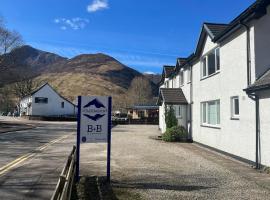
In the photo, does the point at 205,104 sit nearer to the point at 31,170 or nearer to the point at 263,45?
the point at 263,45

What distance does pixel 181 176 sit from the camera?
1180cm

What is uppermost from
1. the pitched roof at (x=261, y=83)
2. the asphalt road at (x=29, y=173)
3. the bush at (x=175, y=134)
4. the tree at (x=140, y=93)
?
the tree at (x=140, y=93)

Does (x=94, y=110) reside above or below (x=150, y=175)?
above

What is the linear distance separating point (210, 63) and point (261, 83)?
7953mm

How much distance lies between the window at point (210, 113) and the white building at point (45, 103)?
70.3m

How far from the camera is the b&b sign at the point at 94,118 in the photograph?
1124 cm

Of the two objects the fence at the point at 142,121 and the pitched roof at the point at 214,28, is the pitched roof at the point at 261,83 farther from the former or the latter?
the fence at the point at 142,121

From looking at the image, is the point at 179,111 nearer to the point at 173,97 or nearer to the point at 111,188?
the point at 173,97

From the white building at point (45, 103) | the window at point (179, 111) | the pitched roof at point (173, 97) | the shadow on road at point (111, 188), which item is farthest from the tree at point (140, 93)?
the shadow on road at point (111, 188)

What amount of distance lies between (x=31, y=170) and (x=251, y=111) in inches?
309

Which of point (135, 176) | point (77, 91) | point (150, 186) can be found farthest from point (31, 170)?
point (77, 91)

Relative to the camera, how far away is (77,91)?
552 feet

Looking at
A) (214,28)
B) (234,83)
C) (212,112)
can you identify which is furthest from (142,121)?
(234,83)

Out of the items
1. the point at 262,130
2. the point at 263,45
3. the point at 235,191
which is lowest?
the point at 235,191
